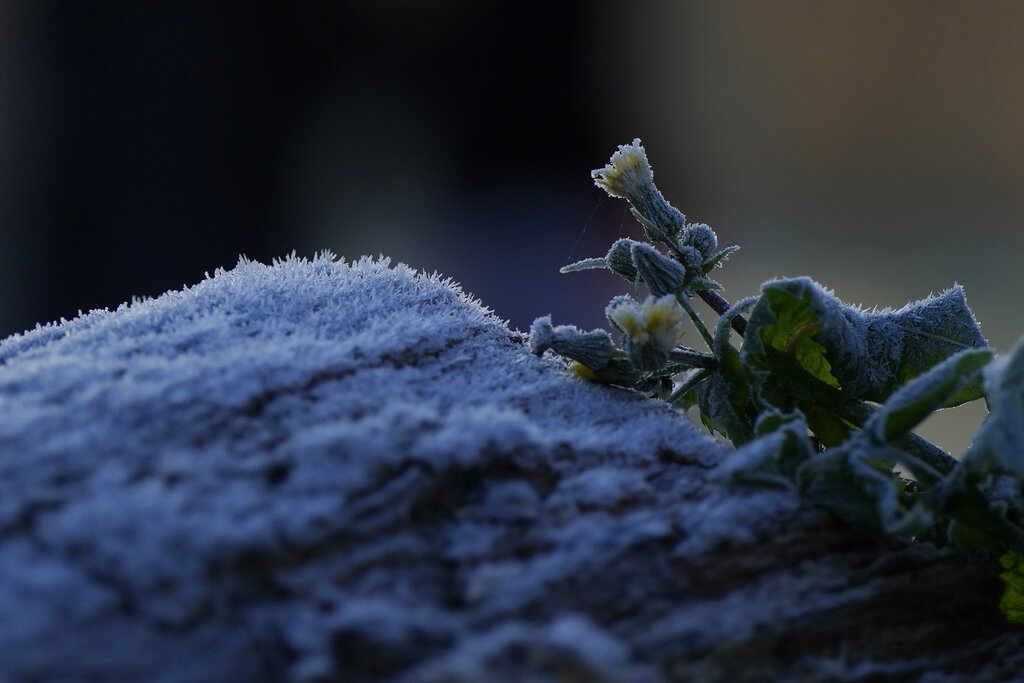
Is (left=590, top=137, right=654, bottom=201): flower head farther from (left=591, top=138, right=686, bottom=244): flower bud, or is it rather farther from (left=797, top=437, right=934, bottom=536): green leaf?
(left=797, top=437, right=934, bottom=536): green leaf

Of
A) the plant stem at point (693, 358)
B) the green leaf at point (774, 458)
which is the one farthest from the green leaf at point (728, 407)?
the green leaf at point (774, 458)

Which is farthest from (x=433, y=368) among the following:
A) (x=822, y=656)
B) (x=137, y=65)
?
(x=137, y=65)

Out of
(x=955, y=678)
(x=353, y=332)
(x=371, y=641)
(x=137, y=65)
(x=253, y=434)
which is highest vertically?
(x=137, y=65)

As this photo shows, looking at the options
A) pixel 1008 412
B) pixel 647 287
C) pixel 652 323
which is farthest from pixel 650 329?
pixel 1008 412

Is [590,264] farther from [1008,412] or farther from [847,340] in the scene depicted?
[1008,412]

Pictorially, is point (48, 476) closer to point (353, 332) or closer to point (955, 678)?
point (353, 332)

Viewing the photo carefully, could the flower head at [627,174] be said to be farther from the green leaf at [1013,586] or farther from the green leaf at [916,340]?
the green leaf at [1013,586]
